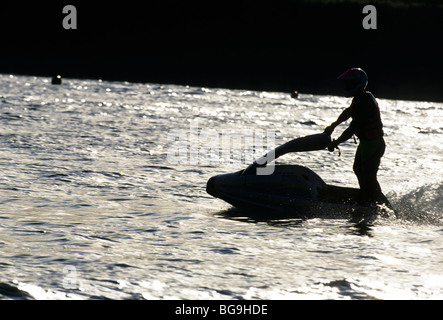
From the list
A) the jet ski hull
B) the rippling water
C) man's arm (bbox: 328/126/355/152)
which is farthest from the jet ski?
man's arm (bbox: 328/126/355/152)

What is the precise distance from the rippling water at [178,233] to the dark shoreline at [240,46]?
39498 millimetres

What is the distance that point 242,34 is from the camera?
2894 inches

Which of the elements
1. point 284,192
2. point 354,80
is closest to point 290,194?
point 284,192

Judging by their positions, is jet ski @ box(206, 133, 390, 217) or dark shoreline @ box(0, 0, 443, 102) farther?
dark shoreline @ box(0, 0, 443, 102)

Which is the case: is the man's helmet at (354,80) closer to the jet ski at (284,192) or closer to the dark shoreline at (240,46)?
the jet ski at (284,192)

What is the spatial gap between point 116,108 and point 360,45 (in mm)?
35537

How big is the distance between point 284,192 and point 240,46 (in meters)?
61.1

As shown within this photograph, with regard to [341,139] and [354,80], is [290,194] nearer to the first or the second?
[341,139]

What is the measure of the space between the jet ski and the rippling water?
306 millimetres

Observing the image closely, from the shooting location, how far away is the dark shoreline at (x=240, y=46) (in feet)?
203

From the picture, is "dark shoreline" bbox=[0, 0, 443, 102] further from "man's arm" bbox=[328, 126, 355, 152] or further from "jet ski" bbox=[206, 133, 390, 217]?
"man's arm" bbox=[328, 126, 355, 152]

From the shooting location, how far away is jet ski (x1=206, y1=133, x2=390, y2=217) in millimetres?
11328

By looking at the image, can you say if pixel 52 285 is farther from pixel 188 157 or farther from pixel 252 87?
pixel 252 87

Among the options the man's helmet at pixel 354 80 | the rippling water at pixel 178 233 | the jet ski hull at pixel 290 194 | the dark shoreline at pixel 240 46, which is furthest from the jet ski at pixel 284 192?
the dark shoreline at pixel 240 46
